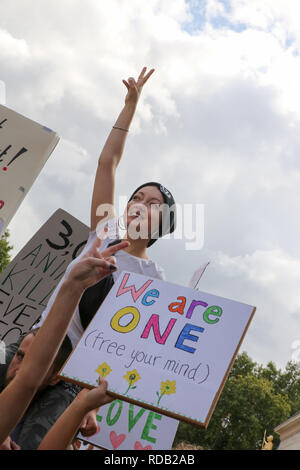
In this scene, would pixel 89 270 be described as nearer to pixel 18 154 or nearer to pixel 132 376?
pixel 132 376

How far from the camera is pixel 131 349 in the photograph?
2393 mm

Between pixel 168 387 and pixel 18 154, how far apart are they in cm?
240

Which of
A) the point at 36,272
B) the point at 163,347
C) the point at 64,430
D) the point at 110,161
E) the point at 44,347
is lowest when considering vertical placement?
the point at 64,430

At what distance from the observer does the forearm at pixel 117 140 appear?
3312 millimetres

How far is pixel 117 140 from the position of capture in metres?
3.37

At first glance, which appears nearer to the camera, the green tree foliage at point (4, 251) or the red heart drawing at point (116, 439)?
the red heart drawing at point (116, 439)

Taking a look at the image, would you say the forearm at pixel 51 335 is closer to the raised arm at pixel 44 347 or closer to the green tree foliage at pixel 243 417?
the raised arm at pixel 44 347

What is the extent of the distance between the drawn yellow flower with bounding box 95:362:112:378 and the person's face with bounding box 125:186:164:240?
1079 millimetres

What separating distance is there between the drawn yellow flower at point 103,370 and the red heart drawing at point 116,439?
89 centimetres

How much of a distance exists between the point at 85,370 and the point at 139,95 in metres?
2.06

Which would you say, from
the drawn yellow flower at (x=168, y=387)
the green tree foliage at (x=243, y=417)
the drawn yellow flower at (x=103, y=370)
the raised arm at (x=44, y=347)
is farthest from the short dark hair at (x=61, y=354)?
the green tree foliage at (x=243, y=417)

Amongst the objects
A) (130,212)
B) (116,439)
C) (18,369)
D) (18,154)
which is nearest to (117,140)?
(130,212)
